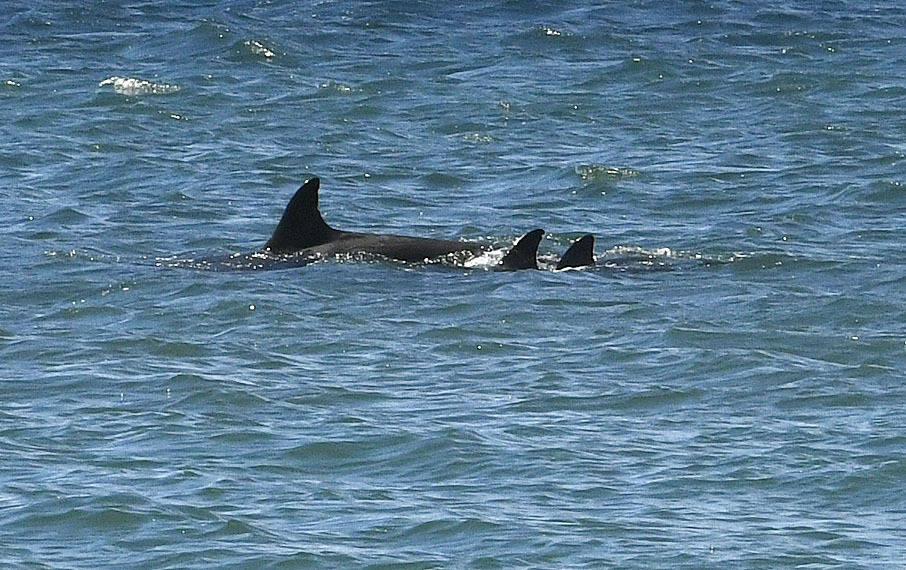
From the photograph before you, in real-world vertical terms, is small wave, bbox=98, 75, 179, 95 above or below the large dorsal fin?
above

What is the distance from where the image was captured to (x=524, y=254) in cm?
1811

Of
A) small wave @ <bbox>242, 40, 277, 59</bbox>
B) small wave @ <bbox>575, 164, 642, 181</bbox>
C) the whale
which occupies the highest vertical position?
small wave @ <bbox>242, 40, 277, 59</bbox>

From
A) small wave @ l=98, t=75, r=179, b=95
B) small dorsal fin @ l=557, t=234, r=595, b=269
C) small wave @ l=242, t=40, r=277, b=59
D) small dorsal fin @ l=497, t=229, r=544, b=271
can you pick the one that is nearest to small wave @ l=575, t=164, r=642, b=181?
small dorsal fin @ l=557, t=234, r=595, b=269

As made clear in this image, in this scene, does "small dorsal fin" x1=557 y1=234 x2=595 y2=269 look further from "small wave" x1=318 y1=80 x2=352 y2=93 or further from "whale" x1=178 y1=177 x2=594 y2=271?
"small wave" x1=318 y1=80 x2=352 y2=93

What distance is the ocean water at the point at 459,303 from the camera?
11.4 meters

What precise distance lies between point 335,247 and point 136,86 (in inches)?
373

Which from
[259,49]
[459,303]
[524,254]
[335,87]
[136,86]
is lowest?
[459,303]

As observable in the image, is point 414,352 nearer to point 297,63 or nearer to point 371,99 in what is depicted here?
point 371,99

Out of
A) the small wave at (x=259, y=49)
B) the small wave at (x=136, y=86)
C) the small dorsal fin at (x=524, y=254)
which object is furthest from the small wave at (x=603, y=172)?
the small wave at (x=259, y=49)

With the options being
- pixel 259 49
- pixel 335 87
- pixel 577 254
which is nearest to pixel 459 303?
pixel 577 254

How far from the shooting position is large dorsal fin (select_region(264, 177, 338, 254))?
62.0 ft

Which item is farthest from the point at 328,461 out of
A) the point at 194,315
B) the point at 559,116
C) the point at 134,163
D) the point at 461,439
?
the point at 559,116

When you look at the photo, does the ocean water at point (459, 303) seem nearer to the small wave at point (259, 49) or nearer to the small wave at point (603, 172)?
the small wave at point (603, 172)

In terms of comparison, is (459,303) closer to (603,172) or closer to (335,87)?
(603,172)
